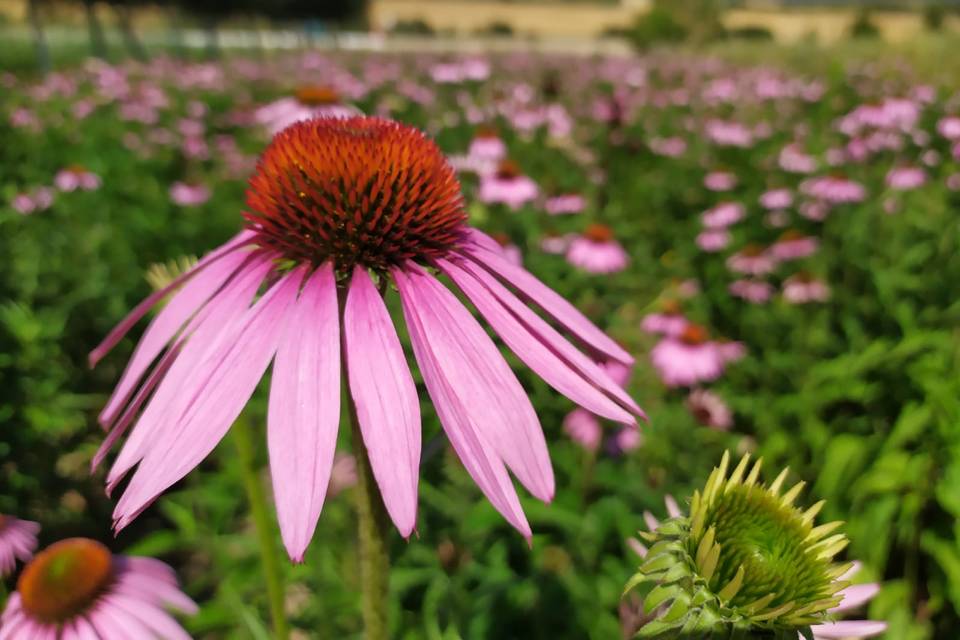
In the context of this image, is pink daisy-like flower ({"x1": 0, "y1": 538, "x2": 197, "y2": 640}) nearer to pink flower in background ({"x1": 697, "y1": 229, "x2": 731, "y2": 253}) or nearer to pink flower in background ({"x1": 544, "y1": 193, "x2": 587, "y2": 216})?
pink flower in background ({"x1": 544, "y1": 193, "x2": 587, "y2": 216})

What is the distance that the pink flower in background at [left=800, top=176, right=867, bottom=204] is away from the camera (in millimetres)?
3004

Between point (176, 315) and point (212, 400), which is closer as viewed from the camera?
point (212, 400)

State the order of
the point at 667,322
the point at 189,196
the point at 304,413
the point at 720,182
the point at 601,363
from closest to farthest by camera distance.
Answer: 1. the point at 304,413
2. the point at 601,363
3. the point at 667,322
4. the point at 189,196
5. the point at 720,182

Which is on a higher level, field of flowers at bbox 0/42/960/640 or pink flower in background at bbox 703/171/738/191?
pink flower in background at bbox 703/171/738/191

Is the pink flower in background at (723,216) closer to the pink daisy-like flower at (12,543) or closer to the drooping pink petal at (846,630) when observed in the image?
the drooping pink petal at (846,630)

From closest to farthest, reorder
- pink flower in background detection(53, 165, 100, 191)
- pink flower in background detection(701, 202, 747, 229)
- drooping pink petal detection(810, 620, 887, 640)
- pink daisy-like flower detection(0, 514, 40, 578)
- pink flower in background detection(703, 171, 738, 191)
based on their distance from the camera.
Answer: drooping pink petal detection(810, 620, 887, 640)
pink daisy-like flower detection(0, 514, 40, 578)
pink flower in background detection(53, 165, 100, 191)
pink flower in background detection(701, 202, 747, 229)
pink flower in background detection(703, 171, 738, 191)

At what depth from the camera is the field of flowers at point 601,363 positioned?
1.41 m

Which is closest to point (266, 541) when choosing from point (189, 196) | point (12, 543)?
point (12, 543)

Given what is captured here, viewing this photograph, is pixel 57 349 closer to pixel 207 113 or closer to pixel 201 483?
pixel 201 483

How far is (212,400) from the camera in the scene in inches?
19.0

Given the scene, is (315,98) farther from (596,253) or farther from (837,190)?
(837,190)

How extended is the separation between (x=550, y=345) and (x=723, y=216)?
2.87 m

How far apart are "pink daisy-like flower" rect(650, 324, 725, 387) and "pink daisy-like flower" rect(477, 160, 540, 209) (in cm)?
84

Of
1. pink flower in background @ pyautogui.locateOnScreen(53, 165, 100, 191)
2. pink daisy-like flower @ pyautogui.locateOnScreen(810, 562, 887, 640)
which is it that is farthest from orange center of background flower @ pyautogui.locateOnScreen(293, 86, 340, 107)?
pink daisy-like flower @ pyautogui.locateOnScreen(810, 562, 887, 640)
